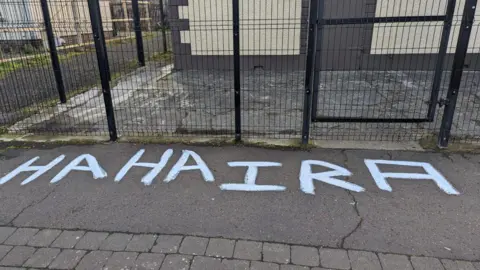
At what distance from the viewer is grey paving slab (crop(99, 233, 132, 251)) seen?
106 inches

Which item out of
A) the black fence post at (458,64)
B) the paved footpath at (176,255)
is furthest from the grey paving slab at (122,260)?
the black fence post at (458,64)

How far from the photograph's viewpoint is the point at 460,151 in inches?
165

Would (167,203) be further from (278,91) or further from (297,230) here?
(278,91)

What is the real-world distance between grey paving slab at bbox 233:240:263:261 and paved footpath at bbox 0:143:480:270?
0.4 inches

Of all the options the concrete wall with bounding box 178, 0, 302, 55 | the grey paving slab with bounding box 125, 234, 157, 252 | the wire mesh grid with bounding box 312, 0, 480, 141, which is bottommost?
the grey paving slab with bounding box 125, 234, 157, 252

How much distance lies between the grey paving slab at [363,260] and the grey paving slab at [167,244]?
1334 millimetres

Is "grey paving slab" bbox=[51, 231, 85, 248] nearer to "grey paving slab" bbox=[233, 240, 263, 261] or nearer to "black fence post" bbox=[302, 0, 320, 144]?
"grey paving slab" bbox=[233, 240, 263, 261]

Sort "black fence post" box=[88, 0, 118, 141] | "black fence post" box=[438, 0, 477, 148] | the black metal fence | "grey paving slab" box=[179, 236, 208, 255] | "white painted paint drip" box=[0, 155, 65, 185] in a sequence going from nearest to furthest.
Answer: "grey paving slab" box=[179, 236, 208, 255], "black fence post" box=[438, 0, 477, 148], "white painted paint drip" box=[0, 155, 65, 185], "black fence post" box=[88, 0, 118, 141], the black metal fence

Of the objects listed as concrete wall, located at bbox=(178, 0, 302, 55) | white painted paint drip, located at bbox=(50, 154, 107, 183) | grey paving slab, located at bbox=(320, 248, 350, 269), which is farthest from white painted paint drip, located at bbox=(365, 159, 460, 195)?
concrete wall, located at bbox=(178, 0, 302, 55)

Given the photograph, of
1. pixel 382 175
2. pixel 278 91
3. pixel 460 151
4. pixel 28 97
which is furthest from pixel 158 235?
pixel 28 97

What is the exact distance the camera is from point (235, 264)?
2486 mm

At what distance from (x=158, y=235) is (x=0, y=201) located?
1801 millimetres

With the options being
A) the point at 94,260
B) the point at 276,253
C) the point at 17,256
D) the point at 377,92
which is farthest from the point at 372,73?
the point at 17,256

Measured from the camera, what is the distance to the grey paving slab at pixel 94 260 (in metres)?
2.50
